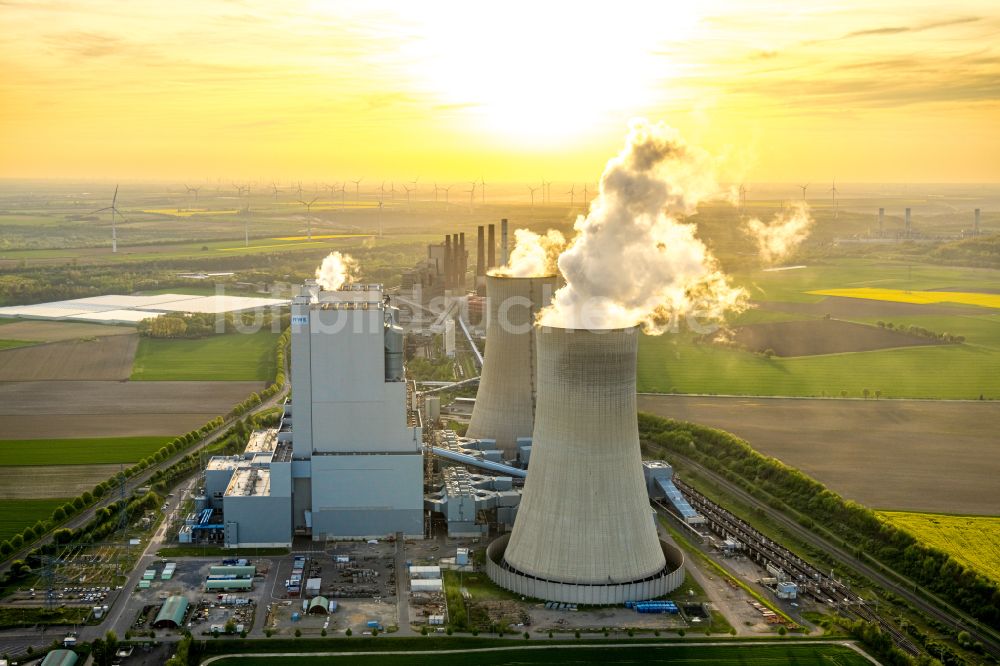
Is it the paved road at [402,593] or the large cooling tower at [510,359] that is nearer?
the paved road at [402,593]

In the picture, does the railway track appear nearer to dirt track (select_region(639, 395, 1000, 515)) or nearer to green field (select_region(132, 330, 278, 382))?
dirt track (select_region(639, 395, 1000, 515))

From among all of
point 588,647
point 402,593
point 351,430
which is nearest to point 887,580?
point 588,647

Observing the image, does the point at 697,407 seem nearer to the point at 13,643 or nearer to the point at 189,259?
the point at 13,643

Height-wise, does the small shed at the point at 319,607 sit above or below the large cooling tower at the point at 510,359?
below

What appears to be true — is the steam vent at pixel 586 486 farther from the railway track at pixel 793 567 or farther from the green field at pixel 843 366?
the green field at pixel 843 366

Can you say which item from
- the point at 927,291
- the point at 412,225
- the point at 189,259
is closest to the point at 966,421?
the point at 927,291

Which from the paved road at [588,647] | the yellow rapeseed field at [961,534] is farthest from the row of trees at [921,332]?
the paved road at [588,647]

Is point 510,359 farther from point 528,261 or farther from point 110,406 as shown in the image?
point 110,406
